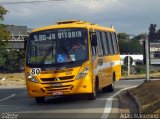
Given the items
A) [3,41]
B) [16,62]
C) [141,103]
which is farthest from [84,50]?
[16,62]

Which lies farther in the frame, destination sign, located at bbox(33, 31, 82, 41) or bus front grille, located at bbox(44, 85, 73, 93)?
destination sign, located at bbox(33, 31, 82, 41)

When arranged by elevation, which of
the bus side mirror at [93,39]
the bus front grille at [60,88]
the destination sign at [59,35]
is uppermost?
the destination sign at [59,35]

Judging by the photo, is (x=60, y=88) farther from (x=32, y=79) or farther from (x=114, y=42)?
(x=114, y=42)

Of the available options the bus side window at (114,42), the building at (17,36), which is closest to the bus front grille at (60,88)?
the bus side window at (114,42)

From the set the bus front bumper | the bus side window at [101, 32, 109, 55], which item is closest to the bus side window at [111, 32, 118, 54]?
the bus side window at [101, 32, 109, 55]

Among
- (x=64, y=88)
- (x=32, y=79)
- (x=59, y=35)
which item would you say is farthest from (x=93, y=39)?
(x=32, y=79)

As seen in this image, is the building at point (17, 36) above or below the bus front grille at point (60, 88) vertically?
below

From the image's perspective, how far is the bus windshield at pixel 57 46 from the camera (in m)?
20.4

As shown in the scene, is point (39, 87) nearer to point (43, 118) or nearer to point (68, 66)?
point (68, 66)

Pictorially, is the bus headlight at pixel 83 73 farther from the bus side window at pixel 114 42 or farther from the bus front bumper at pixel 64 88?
the bus side window at pixel 114 42

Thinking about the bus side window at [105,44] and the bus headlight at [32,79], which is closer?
the bus headlight at [32,79]

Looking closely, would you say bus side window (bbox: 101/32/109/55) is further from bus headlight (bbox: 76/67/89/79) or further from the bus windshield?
bus headlight (bbox: 76/67/89/79)

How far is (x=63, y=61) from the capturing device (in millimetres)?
20172

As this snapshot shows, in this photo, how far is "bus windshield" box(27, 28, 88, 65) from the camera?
20.4m
